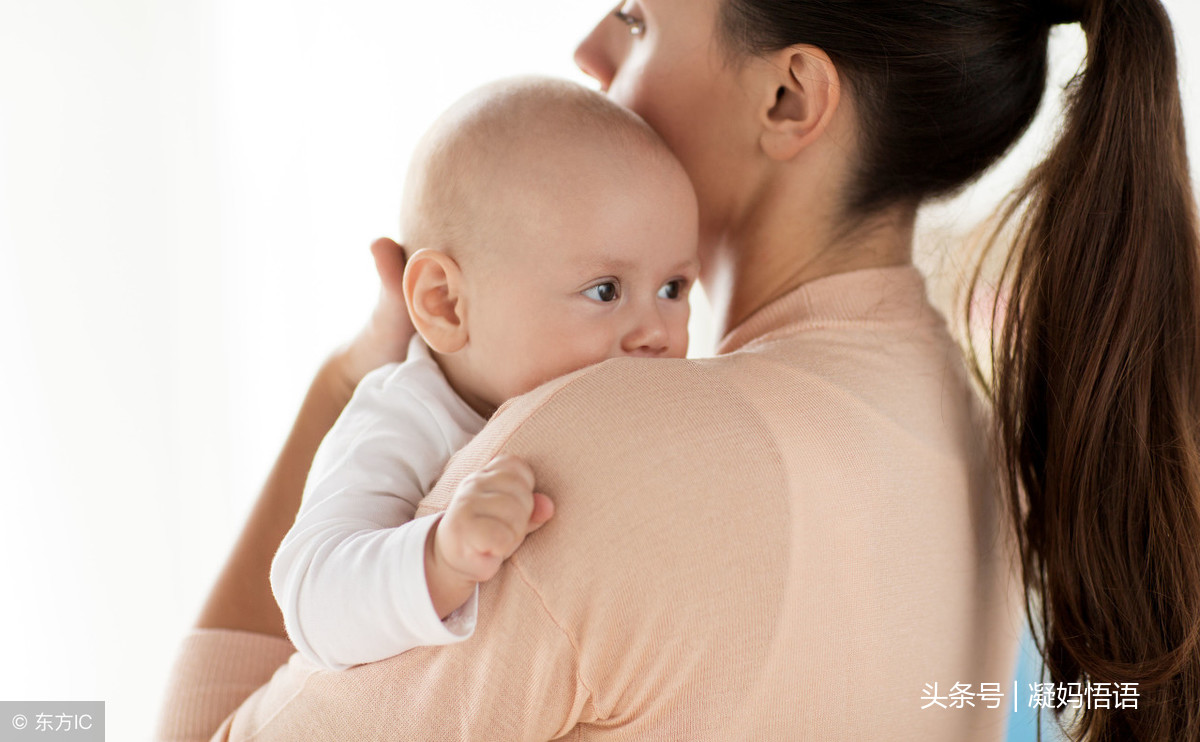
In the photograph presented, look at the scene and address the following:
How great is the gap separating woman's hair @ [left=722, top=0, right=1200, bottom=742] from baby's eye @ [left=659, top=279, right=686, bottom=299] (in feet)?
0.65

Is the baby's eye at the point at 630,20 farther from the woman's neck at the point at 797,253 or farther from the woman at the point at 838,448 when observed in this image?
the woman's neck at the point at 797,253

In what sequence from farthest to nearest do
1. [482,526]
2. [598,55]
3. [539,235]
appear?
[598,55] < [539,235] < [482,526]

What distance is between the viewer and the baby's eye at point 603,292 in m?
1.04

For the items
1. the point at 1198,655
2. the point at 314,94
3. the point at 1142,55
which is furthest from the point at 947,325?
the point at 314,94

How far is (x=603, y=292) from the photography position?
105 centimetres

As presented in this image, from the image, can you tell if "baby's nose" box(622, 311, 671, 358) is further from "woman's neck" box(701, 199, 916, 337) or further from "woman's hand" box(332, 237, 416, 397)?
"woman's hand" box(332, 237, 416, 397)

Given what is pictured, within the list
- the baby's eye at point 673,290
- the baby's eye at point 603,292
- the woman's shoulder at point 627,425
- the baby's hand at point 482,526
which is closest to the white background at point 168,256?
the baby's eye at point 673,290

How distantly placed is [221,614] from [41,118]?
1.80 m

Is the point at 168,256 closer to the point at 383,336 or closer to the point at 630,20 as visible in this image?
the point at 383,336

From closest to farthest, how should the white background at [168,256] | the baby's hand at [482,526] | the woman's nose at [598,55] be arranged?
1. the baby's hand at [482,526]
2. the woman's nose at [598,55]
3. the white background at [168,256]

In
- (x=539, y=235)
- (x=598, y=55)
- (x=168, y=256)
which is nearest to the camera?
(x=539, y=235)

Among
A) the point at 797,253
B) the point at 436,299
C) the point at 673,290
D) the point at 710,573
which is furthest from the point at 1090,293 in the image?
the point at 436,299

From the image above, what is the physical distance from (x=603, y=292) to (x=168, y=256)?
7.01ft

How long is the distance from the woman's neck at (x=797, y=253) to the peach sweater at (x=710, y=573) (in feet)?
0.47
